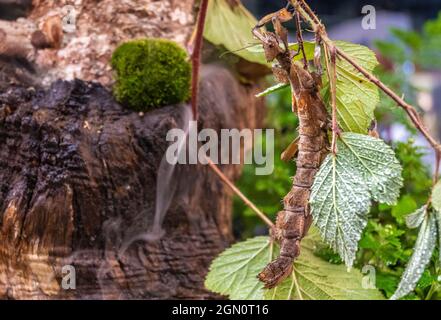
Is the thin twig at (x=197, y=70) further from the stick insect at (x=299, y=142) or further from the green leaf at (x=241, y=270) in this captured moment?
the stick insect at (x=299, y=142)

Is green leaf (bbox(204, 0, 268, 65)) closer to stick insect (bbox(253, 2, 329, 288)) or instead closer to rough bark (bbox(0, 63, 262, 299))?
rough bark (bbox(0, 63, 262, 299))

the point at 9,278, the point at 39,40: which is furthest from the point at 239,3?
the point at 9,278

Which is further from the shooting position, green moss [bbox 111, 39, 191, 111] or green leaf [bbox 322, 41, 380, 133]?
green moss [bbox 111, 39, 191, 111]

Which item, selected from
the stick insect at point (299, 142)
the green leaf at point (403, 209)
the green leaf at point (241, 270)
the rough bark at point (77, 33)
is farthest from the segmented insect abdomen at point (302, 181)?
the rough bark at point (77, 33)

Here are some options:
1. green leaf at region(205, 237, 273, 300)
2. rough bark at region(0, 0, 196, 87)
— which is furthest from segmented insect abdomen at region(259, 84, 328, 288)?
rough bark at region(0, 0, 196, 87)

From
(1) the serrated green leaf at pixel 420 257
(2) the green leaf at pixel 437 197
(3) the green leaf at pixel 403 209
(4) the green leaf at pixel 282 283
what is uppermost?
(2) the green leaf at pixel 437 197

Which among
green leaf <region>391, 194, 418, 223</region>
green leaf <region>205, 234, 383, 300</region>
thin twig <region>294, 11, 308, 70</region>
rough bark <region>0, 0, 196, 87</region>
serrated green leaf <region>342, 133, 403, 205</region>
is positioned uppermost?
rough bark <region>0, 0, 196, 87</region>

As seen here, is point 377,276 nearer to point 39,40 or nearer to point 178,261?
point 178,261
